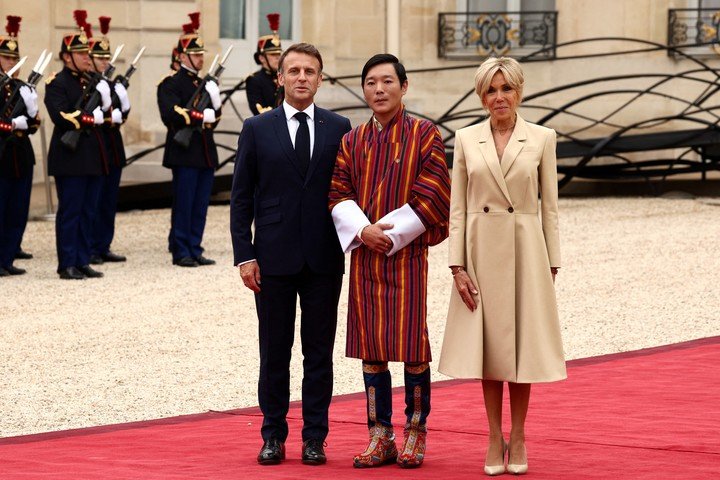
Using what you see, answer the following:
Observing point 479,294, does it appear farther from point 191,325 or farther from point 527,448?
point 191,325

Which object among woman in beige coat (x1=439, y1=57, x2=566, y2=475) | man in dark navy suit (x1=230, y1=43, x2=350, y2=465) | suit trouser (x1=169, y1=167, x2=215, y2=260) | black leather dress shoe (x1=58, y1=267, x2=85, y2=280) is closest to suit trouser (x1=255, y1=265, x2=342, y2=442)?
man in dark navy suit (x1=230, y1=43, x2=350, y2=465)

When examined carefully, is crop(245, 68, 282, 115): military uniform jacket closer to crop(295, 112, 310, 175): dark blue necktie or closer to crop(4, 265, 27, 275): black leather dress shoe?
crop(4, 265, 27, 275): black leather dress shoe

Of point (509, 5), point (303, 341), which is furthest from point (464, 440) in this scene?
point (509, 5)

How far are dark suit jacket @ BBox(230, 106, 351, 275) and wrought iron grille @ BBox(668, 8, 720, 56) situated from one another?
12.7 metres

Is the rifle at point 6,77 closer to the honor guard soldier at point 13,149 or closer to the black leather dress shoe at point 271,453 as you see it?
the honor guard soldier at point 13,149

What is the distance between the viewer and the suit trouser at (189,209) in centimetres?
1177

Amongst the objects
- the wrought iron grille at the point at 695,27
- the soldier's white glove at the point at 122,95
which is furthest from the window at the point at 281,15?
the soldier's white glove at the point at 122,95

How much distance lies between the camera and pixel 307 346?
218 inches

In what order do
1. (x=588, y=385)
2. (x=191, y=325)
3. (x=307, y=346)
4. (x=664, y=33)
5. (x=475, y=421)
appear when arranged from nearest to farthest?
(x=307, y=346), (x=475, y=421), (x=588, y=385), (x=191, y=325), (x=664, y=33)

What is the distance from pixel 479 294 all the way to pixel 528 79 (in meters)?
13.0

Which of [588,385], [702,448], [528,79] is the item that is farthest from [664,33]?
[702,448]

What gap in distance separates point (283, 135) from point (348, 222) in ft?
1.52

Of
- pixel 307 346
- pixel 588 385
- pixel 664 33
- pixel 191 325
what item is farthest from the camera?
→ pixel 664 33

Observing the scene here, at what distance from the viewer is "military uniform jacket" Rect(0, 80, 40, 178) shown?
37.9ft
